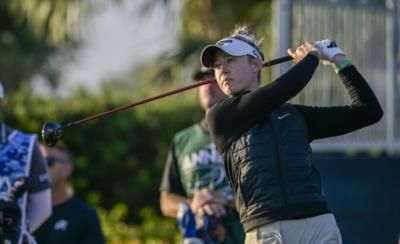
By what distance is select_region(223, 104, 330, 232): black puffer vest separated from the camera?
16.7 feet

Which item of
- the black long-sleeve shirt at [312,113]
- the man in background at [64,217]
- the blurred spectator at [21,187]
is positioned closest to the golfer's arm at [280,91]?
the black long-sleeve shirt at [312,113]

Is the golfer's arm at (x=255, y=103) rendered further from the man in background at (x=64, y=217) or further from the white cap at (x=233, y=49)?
the man in background at (x=64, y=217)

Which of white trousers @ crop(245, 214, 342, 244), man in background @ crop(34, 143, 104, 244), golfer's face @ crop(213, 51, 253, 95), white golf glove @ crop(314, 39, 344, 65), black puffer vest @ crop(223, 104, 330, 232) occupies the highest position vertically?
white golf glove @ crop(314, 39, 344, 65)

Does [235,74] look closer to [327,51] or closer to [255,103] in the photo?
[255,103]

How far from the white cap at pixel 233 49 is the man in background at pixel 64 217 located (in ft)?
10.3

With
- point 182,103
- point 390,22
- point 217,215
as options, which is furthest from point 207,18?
point 217,215

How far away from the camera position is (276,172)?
16.7 feet

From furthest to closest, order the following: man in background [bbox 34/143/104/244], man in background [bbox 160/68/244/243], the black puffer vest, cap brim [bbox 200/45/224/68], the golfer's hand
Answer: man in background [bbox 34/143/104/244], man in background [bbox 160/68/244/243], cap brim [bbox 200/45/224/68], the golfer's hand, the black puffer vest

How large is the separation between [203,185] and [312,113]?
7.12 ft

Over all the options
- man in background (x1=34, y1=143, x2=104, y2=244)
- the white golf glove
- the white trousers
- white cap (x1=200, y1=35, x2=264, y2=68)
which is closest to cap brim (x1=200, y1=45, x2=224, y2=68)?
white cap (x1=200, y1=35, x2=264, y2=68)

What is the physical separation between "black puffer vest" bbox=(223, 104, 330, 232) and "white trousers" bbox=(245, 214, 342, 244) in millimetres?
29

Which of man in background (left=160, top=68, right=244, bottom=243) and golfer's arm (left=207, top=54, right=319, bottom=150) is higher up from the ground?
golfer's arm (left=207, top=54, right=319, bottom=150)

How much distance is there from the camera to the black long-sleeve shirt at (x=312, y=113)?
5180 millimetres

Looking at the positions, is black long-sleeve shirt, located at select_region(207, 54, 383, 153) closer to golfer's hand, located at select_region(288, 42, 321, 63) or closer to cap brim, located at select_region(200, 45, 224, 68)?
golfer's hand, located at select_region(288, 42, 321, 63)
